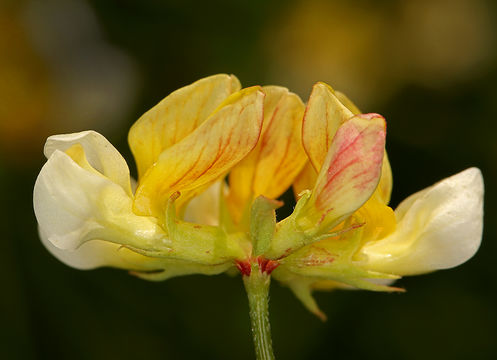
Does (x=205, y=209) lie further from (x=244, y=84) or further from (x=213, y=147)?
(x=244, y=84)

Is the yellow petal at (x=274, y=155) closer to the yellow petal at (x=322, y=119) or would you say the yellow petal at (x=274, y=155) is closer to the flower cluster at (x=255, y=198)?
the flower cluster at (x=255, y=198)

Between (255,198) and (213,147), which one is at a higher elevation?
(213,147)

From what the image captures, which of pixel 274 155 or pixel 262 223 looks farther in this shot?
pixel 274 155

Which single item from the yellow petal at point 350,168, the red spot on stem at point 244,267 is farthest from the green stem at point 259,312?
the yellow petal at point 350,168

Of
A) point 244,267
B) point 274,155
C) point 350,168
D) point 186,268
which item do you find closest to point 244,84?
point 274,155

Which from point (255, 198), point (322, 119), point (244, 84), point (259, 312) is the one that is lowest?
point (259, 312)
